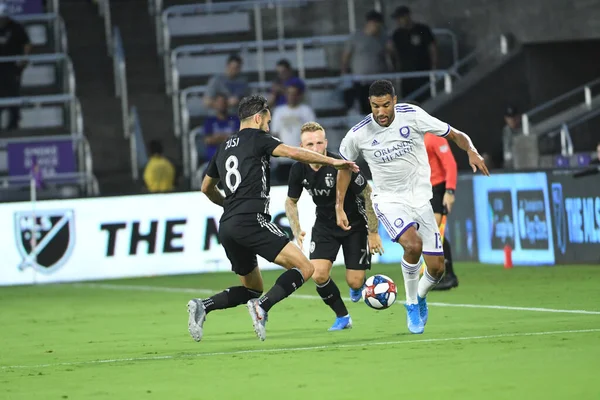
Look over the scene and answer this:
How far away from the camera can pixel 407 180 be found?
1258 cm

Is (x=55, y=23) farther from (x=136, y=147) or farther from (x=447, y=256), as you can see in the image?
(x=447, y=256)

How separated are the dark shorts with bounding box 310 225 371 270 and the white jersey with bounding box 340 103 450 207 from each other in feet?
4.57

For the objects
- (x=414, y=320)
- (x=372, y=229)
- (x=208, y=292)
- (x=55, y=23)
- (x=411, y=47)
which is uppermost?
(x=55, y=23)

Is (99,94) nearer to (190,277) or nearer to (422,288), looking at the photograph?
(190,277)

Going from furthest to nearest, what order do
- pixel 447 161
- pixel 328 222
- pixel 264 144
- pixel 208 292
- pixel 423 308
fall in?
Answer: pixel 208 292 → pixel 447 161 → pixel 328 222 → pixel 423 308 → pixel 264 144

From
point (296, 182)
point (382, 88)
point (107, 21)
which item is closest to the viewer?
point (382, 88)

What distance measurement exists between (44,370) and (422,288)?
11.5 ft

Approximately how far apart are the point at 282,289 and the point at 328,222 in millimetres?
2266

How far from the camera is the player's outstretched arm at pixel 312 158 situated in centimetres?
1123

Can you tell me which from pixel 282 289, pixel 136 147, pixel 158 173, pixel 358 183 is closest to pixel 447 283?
pixel 358 183

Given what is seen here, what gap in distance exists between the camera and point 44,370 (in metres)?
10.8

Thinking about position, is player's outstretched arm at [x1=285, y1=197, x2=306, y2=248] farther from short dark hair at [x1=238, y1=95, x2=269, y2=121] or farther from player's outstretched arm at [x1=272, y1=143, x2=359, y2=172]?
player's outstretched arm at [x1=272, y1=143, x2=359, y2=172]

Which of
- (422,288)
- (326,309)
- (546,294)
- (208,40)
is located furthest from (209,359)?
(208,40)

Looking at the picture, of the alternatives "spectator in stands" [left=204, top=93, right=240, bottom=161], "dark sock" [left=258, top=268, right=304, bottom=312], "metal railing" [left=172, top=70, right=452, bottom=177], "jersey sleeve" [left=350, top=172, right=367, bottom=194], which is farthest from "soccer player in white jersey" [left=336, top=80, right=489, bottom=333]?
"metal railing" [left=172, top=70, right=452, bottom=177]
